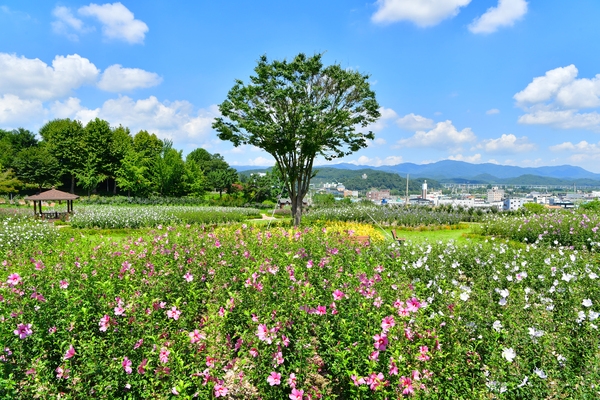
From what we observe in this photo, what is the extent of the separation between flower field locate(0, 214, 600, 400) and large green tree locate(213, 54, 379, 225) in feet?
36.4

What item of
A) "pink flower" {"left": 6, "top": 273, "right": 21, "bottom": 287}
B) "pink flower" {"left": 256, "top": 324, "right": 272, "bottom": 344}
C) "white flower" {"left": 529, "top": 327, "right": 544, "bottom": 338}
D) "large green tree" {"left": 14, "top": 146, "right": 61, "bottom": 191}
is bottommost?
"white flower" {"left": 529, "top": 327, "right": 544, "bottom": 338}

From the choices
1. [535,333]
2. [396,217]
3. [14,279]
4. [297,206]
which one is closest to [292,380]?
[535,333]

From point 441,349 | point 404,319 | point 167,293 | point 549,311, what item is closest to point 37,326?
point 167,293

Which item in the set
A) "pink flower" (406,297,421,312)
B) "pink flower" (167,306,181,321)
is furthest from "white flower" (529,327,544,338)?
"pink flower" (167,306,181,321)

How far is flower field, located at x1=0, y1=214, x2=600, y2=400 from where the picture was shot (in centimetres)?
231

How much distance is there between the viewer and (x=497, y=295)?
13.1 ft

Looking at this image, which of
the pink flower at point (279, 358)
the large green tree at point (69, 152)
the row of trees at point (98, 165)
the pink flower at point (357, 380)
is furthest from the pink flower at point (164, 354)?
the large green tree at point (69, 152)

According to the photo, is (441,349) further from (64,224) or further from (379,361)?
(64,224)

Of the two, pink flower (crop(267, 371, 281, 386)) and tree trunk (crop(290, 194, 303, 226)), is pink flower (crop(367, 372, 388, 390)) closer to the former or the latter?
pink flower (crop(267, 371, 281, 386))

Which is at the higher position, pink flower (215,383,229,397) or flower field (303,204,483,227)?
pink flower (215,383,229,397)

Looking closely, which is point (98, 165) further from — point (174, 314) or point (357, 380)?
point (357, 380)

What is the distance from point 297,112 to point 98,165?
35.6 m

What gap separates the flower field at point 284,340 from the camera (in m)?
2.31

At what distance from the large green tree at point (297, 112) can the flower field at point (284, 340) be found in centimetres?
1110
